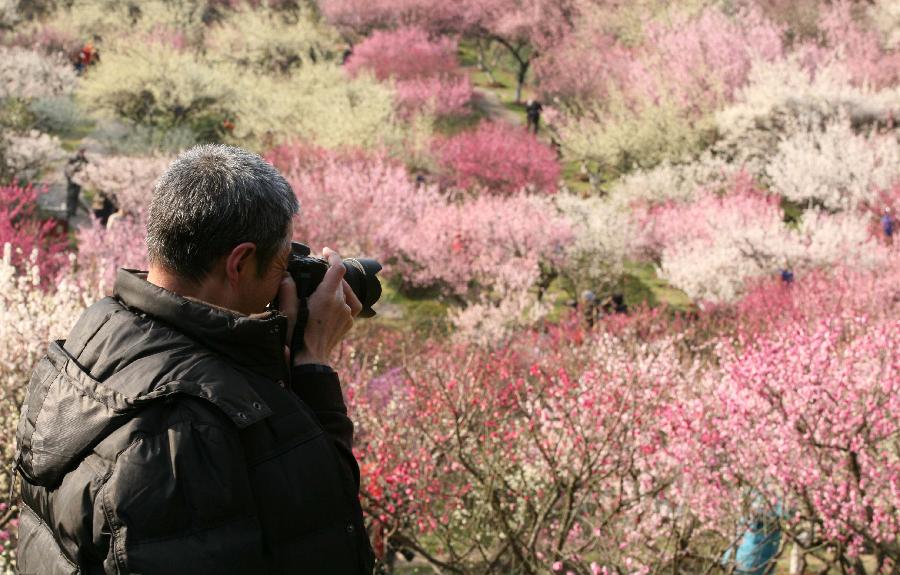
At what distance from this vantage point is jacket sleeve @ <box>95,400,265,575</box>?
1.72 metres

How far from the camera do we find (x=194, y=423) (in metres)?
1.78

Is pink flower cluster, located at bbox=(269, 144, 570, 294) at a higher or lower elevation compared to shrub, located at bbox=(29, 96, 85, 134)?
higher

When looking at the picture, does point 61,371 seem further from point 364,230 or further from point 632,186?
point 632,186

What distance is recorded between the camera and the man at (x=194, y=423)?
1740 millimetres

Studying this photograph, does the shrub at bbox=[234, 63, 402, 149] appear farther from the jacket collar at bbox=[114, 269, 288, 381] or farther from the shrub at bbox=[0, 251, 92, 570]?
the jacket collar at bbox=[114, 269, 288, 381]

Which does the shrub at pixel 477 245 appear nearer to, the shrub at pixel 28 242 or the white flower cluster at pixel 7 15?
the shrub at pixel 28 242

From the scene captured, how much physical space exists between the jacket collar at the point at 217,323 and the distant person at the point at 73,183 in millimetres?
18212

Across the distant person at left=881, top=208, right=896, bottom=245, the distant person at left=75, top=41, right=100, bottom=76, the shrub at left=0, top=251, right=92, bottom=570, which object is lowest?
the distant person at left=75, top=41, right=100, bottom=76

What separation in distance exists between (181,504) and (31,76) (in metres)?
28.7

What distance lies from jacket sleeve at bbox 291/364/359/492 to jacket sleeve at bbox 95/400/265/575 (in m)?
0.32

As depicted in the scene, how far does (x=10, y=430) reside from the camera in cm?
568

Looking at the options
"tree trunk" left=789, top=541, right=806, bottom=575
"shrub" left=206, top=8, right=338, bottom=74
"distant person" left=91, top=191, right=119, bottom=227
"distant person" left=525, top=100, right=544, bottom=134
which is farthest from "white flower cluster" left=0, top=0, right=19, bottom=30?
"tree trunk" left=789, top=541, right=806, bottom=575

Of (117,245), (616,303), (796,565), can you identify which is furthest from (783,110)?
(796,565)

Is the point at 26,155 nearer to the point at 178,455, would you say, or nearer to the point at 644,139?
the point at 644,139
